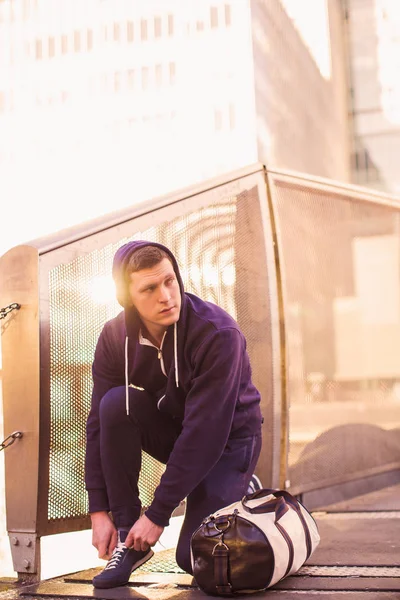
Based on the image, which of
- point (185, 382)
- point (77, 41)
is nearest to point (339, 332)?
point (185, 382)

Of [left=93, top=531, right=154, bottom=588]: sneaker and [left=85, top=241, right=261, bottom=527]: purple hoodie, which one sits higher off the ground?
[left=85, top=241, right=261, bottom=527]: purple hoodie

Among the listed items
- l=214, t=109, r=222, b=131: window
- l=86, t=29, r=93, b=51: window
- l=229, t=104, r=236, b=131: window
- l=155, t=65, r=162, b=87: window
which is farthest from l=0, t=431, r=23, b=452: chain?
l=86, t=29, r=93, b=51: window

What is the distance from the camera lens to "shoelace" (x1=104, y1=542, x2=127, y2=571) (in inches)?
97.7

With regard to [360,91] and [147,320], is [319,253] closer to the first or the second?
[147,320]

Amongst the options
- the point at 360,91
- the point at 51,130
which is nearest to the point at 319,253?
the point at 51,130

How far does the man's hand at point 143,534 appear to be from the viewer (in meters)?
2.34

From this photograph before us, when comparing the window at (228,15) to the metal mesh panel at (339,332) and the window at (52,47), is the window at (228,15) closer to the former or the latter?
the window at (52,47)

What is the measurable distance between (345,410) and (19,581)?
2.29 metres

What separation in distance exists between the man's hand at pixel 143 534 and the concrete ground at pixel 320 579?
14cm

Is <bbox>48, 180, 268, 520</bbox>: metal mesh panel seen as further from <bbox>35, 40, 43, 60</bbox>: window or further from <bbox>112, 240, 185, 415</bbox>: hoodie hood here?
<bbox>35, 40, 43, 60</bbox>: window

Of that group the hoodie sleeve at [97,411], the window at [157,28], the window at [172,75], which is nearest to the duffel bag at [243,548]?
the hoodie sleeve at [97,411]

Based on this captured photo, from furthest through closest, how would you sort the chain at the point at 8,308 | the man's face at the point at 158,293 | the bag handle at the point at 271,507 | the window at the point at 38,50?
the window at the point at 38,50 → the chain at the point at 8,308 → the man's face at the point at 158,293 → the bag handle at the point at 271,507

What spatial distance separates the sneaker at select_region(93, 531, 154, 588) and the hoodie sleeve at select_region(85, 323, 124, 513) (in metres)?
0.13

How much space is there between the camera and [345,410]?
14.9 ft
